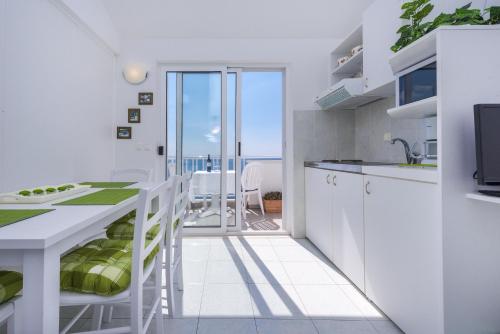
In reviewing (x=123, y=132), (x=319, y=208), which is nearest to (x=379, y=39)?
(x=319, y=208)

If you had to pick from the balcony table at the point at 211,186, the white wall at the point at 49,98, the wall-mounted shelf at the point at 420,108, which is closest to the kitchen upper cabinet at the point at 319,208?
the wall-mounted shelf at the point at 420,108

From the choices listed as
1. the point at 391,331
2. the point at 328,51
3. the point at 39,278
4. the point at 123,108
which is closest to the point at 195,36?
the point at 123,108

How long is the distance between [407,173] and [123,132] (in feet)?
10.2

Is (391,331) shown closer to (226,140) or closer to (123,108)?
(226,140)

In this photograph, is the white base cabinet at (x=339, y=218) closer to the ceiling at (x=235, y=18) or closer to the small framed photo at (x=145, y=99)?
the ceiling at (x=235, y=18)

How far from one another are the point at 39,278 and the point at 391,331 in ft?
5.67

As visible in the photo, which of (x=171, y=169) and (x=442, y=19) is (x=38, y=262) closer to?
(x=442, y=19)

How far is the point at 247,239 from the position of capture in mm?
3324

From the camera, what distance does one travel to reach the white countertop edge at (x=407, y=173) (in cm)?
126

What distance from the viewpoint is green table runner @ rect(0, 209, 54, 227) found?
939mm

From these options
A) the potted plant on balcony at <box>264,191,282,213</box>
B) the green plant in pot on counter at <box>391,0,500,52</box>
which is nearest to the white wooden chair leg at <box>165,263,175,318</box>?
the green plant in pot on counter at <box>391,0,500,52</box>

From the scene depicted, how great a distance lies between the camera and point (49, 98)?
7.20ft

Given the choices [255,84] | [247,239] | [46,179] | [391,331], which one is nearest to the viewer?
[391,331]

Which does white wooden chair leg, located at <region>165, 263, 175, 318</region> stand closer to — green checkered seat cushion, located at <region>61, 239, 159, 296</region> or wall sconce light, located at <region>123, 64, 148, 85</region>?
green checkered seat cushion, located at <region>61, 239, 159, 296</region>
